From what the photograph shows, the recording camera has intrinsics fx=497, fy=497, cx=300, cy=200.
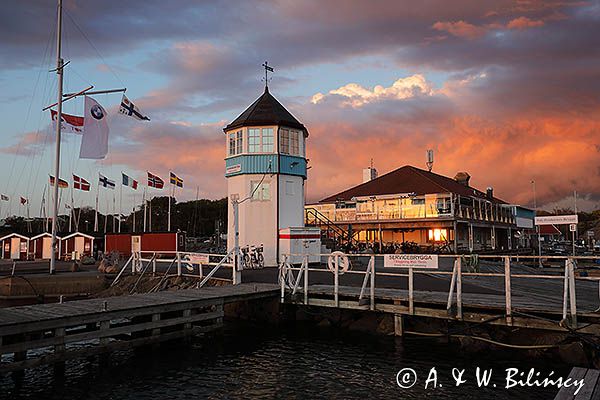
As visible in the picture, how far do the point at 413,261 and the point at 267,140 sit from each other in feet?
46.9

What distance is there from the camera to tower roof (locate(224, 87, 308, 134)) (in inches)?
1027

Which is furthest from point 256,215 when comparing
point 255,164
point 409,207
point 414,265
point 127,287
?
point 409,207

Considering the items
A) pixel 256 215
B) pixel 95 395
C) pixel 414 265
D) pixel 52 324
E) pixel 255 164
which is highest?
pixel 255 164

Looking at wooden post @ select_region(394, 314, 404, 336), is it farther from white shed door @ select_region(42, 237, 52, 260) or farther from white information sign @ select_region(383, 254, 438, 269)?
white shed door @ select_region(42, 237, 52, 260)

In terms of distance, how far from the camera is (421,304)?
43.5 feet

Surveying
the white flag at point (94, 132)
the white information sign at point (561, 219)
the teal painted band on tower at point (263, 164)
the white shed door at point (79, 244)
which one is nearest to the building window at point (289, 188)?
the teal painted band on tower at point (263, 164)

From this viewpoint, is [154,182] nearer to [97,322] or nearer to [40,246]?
[40,246]

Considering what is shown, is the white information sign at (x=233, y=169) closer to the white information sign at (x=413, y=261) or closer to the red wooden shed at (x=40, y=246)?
the white information sign at (x=413, y=261)

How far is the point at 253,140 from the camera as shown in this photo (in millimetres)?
26172

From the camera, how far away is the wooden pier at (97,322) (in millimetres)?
10516

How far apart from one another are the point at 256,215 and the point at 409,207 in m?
20.0

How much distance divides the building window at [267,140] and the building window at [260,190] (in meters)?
1.79

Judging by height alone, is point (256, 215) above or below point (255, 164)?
below

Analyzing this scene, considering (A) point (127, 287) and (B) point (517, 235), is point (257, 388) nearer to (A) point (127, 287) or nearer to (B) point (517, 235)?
(A) point (127, 287)
